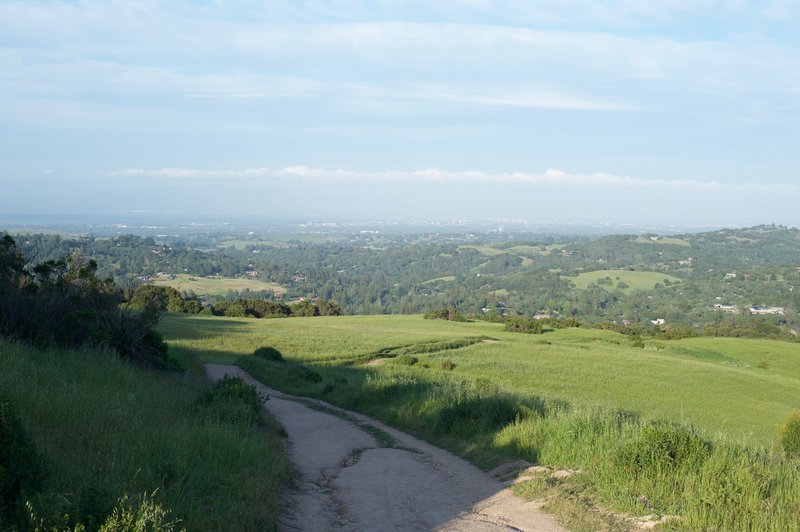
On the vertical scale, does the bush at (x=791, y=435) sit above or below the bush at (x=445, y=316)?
above

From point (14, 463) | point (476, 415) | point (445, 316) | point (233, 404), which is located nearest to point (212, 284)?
point (445, 316)

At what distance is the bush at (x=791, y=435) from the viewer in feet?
47.0

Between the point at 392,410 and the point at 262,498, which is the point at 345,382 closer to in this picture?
the point at 392,410

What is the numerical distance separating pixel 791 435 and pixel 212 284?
4489 inches

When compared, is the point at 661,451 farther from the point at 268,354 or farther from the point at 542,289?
the point at 542,289

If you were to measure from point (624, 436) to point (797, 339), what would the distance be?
76.8 metres

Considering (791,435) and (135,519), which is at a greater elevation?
(135,519)

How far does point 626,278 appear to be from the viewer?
16138cm

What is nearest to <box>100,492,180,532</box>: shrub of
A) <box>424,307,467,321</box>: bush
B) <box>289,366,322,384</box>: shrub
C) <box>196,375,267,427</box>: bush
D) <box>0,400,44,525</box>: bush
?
<box>0,400,44,525</box>: bush

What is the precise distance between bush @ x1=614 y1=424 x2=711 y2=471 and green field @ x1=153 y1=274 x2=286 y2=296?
305 ft

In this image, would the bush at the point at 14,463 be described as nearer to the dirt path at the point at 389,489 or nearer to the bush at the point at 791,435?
the dirt path at the point at 389,489

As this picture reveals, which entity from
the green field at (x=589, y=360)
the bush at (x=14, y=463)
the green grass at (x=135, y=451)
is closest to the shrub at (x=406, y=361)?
the green field at (x=589, y=360)

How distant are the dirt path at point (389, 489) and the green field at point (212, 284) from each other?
87688 millimetres

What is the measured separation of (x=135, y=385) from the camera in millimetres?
12547
